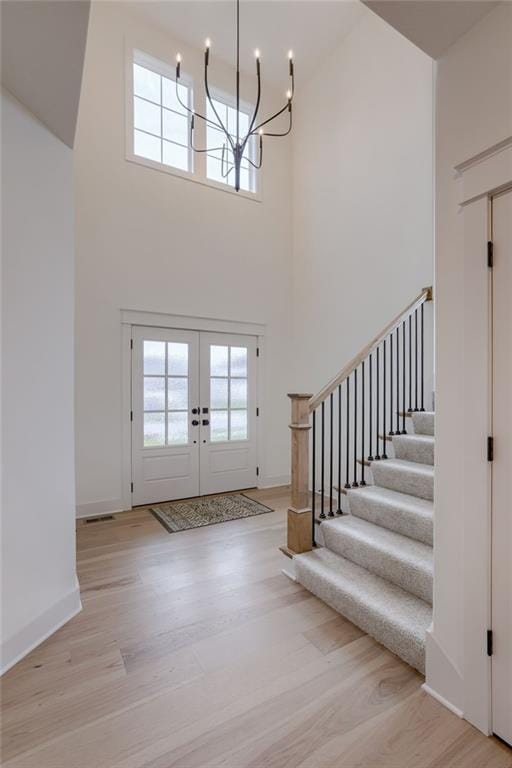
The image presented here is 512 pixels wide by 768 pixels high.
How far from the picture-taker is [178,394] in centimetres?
461

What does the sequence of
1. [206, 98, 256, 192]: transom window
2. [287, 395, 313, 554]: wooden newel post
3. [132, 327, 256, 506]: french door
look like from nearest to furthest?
[287, 395, 313, 554]: wooden newel post < [132, 327, 256, 506]: french door < [206, 98, 256, 192]: transom window

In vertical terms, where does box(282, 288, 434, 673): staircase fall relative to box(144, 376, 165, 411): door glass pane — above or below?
below

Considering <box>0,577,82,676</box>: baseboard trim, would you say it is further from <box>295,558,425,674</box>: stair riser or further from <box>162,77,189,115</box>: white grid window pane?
<box>162,77,189,115</box>: white grid window pane

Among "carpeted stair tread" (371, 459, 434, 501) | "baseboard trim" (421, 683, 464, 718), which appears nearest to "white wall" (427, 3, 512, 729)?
"baseboard trim" (421, 683, 464, 718)

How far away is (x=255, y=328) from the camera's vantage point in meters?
5.13

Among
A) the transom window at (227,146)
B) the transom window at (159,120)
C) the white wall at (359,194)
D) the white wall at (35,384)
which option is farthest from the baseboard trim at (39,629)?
the transom window at (227,146)

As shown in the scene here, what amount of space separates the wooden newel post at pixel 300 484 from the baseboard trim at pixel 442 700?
1.18 metres

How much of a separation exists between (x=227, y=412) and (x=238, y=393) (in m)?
0.30

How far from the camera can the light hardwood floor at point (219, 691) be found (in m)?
1.41

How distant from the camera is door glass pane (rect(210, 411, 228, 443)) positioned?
484 cm

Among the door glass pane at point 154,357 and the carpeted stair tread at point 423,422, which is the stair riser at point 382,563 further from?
the door glass pane at point 154,357

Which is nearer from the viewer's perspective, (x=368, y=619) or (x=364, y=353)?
(x=368, y=619)

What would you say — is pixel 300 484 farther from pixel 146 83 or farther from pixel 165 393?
pixel 146 83

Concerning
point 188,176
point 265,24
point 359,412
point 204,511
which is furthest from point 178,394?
point 265,24
